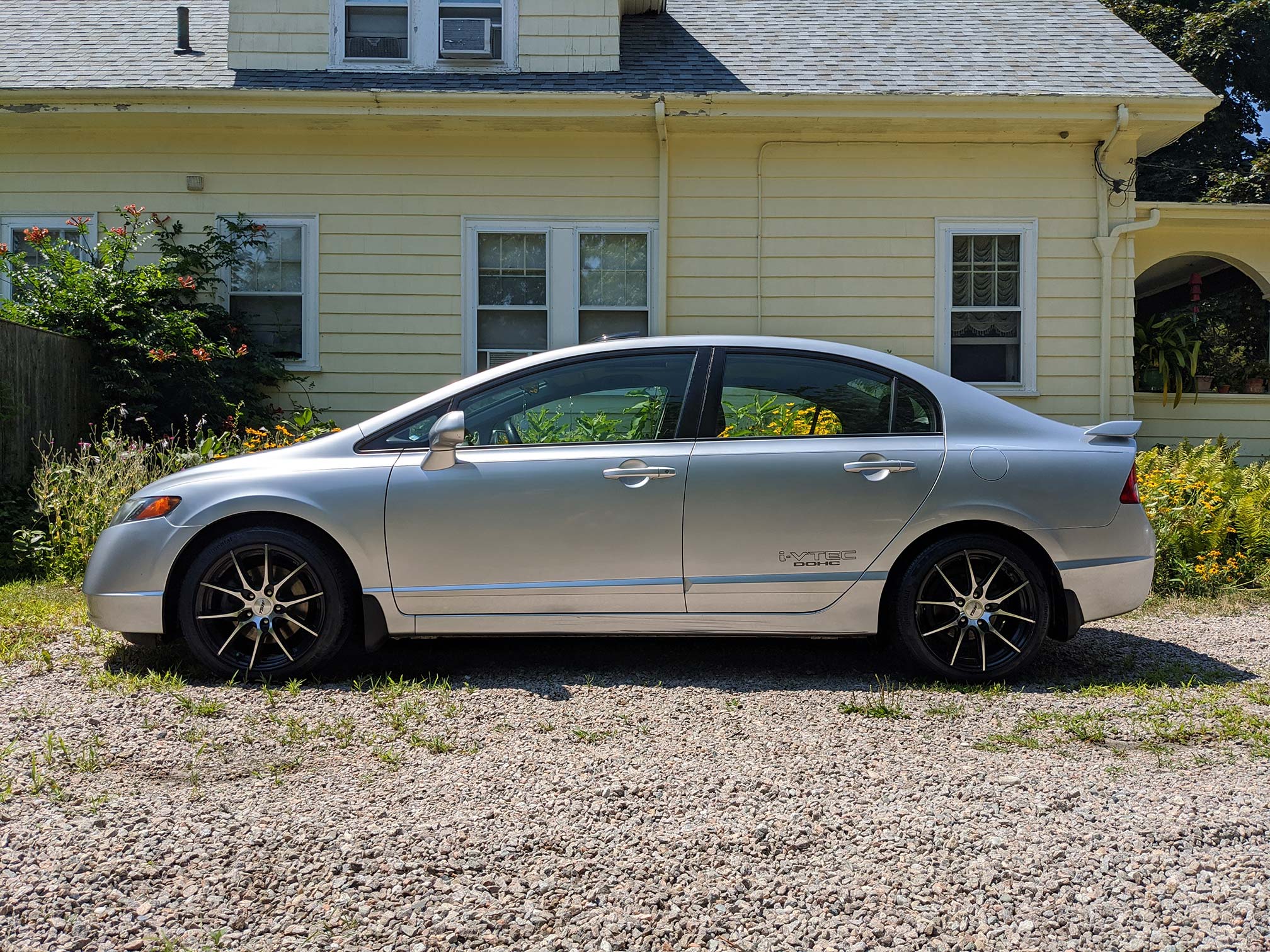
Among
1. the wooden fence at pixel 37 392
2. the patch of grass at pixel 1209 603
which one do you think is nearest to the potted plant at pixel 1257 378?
the patch of grass at pixel 1209 603

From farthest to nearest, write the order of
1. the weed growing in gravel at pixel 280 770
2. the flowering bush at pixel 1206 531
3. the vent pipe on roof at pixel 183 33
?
the vent pipe on roof at pixel 183 33
the flowering bush at pixel 1206 531
the weed growing in gravel at pixel 280 770

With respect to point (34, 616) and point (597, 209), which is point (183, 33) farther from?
point (34, 616)

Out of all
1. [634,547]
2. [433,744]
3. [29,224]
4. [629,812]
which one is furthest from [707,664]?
[29,224]

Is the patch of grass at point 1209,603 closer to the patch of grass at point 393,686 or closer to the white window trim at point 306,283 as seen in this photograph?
the patch of grass at point 393,686

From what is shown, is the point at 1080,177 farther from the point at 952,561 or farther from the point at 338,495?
the point at 338,495

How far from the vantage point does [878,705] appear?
3848mm

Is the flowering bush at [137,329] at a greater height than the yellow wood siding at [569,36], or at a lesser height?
lesser

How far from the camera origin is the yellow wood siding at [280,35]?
31.7ft

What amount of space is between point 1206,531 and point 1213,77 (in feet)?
66.2

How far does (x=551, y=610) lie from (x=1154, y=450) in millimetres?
6515

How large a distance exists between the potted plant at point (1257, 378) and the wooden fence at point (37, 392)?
38.1 ft

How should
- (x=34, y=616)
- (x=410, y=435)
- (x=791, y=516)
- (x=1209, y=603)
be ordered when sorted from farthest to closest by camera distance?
1. (x=1209, y=603)
2. (x=34, y=616)
3. (x=410, y=435)
4. (x=791, y=516)

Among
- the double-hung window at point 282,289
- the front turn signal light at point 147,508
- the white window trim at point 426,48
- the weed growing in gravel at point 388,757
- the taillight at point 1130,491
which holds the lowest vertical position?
the weed growing in gravel at point 388,757

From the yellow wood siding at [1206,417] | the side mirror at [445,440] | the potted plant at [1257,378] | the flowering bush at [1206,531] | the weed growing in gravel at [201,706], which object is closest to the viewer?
the weed growing in gravel at [201,706]
